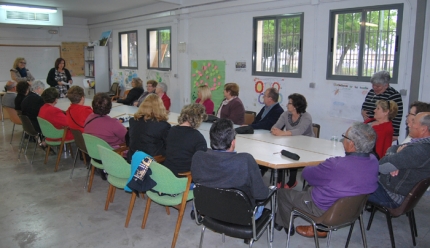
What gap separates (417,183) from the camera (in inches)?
105

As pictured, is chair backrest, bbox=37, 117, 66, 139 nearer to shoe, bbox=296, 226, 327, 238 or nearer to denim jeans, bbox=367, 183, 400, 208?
shoe, bbox=296, 226, 327, 238

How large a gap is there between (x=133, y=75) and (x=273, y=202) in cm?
799

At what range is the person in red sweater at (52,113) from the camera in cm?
507

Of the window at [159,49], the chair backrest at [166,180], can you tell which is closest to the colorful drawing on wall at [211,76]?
the window at [159,49]

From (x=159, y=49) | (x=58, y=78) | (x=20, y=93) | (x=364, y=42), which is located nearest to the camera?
(x=364, y=42)

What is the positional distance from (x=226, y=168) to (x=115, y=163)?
121cm

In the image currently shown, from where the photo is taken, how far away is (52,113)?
5055mm

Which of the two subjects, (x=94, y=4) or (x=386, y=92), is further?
(x=94, y=4)

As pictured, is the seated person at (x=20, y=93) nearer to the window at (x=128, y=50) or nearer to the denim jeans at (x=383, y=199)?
the window at (x=128, y=50)

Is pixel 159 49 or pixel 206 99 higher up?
pixel 159 49

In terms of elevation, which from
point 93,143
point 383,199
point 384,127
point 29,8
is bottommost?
point 383,199

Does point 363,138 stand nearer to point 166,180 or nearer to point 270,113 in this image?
point 166,180

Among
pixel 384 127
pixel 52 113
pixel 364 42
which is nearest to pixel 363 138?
pixel 384 127

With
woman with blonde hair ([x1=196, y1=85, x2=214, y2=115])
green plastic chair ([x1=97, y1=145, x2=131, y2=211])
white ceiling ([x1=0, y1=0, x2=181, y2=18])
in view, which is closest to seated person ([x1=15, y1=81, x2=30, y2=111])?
woman with blonde hair ([x1=196, y1=85, x2=214, y2=115])
